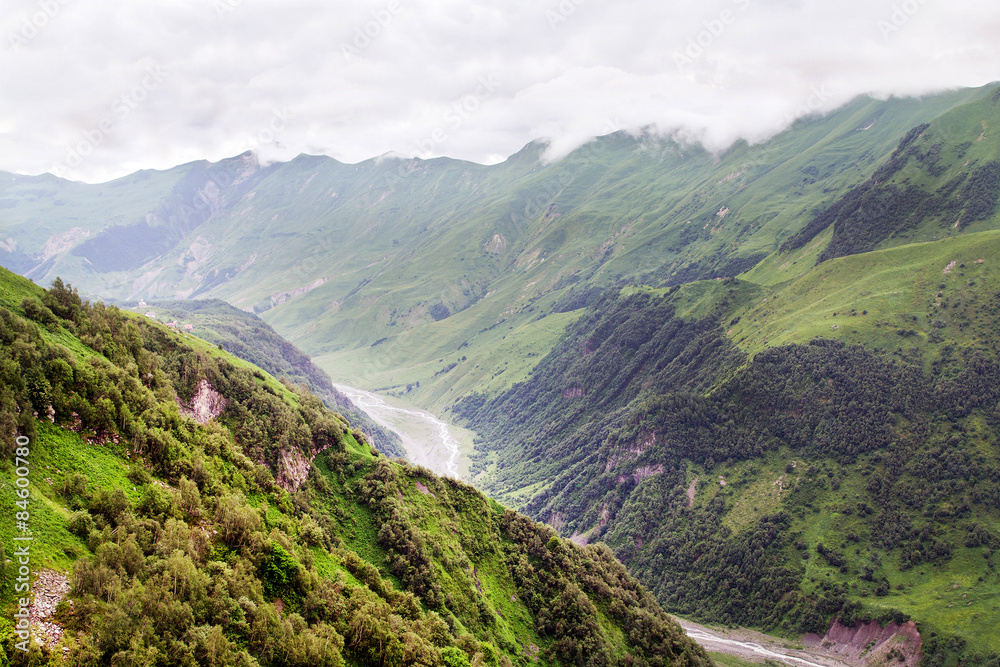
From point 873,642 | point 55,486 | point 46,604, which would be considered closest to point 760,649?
point 873,642

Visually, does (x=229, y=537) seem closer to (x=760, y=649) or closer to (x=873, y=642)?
(x=760, y=649)

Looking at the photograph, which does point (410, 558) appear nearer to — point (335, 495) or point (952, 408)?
point (335, 495)

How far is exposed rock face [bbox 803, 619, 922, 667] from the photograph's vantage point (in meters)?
139

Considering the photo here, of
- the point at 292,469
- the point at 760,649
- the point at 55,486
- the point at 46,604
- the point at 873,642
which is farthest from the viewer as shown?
the point at 760,649

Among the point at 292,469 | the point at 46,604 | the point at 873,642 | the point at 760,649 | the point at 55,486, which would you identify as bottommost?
the point at 760,649

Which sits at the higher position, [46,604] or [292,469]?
[46,604]

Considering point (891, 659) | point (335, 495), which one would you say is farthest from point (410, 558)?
point (891, 659)

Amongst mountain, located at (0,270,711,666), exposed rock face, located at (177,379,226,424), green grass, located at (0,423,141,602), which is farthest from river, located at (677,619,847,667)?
green grass, located at (0,423,141,602)

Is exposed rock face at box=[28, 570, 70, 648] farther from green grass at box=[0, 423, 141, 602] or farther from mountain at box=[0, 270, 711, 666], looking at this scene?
green grass at box=[0, 423, 141, 602]

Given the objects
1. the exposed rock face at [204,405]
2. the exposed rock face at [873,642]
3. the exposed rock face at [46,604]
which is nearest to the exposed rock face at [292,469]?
the exposed rock face at [204,405]

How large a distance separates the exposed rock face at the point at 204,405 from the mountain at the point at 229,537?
0.83ft

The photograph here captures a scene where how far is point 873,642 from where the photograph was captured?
486ft

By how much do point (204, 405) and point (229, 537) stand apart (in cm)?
3348

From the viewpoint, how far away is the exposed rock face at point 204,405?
73625mm
